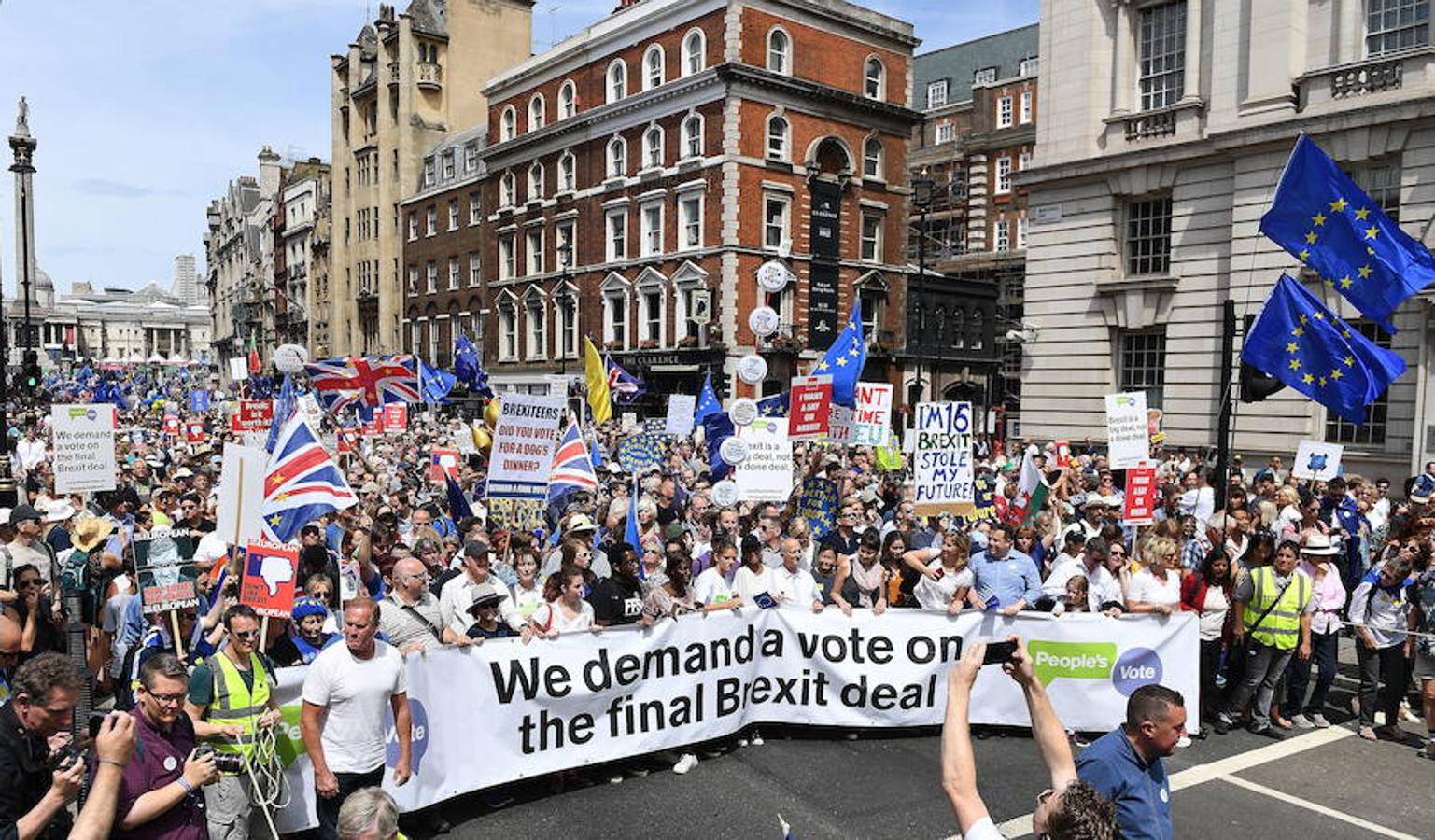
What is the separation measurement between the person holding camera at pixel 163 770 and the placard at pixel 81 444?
8438mm

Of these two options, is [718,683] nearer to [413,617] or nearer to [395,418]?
[413,617]

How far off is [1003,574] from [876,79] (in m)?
39.2

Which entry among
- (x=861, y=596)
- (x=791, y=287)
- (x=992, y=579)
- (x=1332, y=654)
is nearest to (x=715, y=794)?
(x=861, y=596)

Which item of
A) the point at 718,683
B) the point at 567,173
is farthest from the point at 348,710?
the point at 567,173

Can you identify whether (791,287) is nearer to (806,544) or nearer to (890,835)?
(806,544)

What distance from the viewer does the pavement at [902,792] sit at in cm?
668

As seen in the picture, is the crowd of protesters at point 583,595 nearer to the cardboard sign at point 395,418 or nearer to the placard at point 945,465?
the placard at point 945,465

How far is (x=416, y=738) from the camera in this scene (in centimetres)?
659

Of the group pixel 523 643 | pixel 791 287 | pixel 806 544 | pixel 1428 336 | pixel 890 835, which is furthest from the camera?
pixel 791 287

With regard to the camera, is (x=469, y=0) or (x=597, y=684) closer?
(x=597, y=684)

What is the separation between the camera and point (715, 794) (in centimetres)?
719

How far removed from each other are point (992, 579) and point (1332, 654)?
3148 mm

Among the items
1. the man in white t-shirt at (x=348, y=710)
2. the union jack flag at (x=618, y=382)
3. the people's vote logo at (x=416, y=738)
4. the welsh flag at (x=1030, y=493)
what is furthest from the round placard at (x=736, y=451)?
the union jack flag at (x=618, y=382)

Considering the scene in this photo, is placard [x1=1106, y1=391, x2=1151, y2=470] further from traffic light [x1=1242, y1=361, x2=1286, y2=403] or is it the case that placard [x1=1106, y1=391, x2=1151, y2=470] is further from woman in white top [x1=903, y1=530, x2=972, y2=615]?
woman in white top [x1=903, y1=530, x2=972, y2=615]
